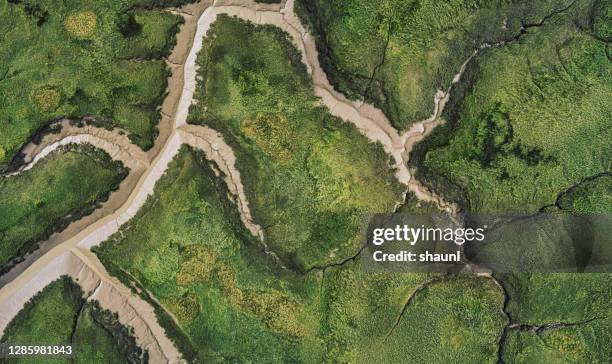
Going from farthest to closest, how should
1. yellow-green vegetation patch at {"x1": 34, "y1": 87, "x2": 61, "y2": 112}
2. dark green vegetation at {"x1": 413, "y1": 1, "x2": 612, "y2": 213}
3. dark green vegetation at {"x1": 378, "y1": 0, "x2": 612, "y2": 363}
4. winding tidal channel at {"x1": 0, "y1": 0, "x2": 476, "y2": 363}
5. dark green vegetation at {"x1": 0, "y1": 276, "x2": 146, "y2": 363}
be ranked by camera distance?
yellow-green vegetation patch at {"x1": 34, "y1": 87, "x2": 61, "y2": 112}, winding tidal channel at {"x1": 0, "y1": 0, "x2": 476, "y2": 363}, dark green vegetation at {"x1": 0, "y1": 276, "x2": 146, "y2": 363}, dark green vegetation at {"x1": 413, "y1": 1, "x2": 612, "y2": 213}, dark green vegetation at {"x1": 378, "y1": 0, "x2": 612, "y2": 363}

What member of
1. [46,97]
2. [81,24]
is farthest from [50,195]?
[81,24]

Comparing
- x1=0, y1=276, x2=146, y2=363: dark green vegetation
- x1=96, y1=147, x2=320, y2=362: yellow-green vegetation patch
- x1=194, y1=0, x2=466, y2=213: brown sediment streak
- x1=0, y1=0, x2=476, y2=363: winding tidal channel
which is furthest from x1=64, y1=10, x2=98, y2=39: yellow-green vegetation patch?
x1=0, y1=276, x2=146, y2=363: dark green vegetation

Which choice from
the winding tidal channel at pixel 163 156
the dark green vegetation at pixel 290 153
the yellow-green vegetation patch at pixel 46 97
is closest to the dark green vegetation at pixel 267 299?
the winding tidal channel at pixel 163 156

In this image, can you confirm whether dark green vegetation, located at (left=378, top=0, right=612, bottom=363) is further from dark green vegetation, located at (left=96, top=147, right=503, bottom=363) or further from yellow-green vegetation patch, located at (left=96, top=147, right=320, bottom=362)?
yellow-green vegetation patch, located at (left=96, top=147, right=320, bottom=362)

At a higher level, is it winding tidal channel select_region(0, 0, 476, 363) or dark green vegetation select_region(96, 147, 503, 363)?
winding tidal channel select_region(0, 0, 476, 363)

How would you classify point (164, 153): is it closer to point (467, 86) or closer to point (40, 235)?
point (40, 235)

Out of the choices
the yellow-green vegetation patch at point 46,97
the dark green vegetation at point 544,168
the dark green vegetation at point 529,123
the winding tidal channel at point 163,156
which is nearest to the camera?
the dark green vegetation at point 544,168

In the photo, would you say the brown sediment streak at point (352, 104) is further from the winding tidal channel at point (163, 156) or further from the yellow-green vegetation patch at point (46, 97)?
the yellow-green vegetation patch at point (46, 97)

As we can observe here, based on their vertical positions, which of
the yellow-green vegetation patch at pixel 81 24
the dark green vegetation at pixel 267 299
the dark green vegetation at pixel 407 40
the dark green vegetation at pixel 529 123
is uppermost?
the yellow-green vegetation patch at pixel 81 24
